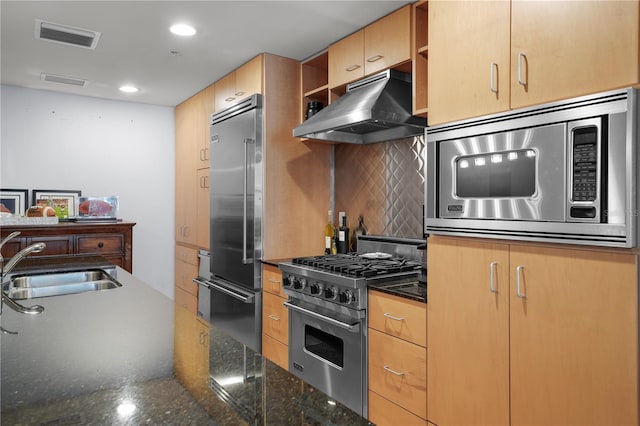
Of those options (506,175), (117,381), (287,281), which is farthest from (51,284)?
(506,175)

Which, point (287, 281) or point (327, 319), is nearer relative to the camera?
point (327, 319)

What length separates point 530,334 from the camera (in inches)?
62.1

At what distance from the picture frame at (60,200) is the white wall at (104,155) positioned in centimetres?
5

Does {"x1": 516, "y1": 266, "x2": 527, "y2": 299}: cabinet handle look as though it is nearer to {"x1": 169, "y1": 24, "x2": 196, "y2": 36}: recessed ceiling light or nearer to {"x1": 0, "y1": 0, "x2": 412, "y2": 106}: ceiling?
{"x1": 0, "y1": 0, "x2": 412, "y2": 106}: ceiling

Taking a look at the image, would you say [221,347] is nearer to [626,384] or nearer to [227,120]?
[626,384]

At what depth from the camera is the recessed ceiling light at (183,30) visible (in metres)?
2.63

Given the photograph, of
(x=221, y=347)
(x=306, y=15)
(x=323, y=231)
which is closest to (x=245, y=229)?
(x=323, y=231)

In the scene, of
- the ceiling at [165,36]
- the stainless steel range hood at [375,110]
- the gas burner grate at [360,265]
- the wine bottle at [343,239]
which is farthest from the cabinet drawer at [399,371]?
the ceiling at [165,36]

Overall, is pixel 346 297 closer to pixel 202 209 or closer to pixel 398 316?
pixel 398 316

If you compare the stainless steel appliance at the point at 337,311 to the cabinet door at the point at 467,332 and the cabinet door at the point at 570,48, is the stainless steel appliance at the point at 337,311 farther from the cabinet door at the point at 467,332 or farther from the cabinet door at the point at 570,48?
the cabinet door at the point at 570,48

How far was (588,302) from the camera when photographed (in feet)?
4.64

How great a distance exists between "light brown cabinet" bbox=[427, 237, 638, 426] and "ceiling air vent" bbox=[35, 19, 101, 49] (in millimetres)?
2523

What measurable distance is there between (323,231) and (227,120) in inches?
46.5

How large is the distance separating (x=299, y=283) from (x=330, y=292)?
0.30 m
